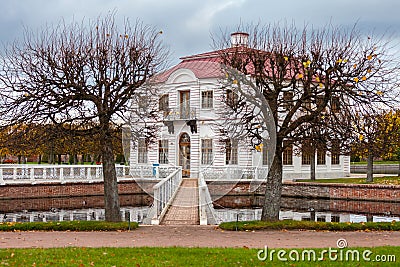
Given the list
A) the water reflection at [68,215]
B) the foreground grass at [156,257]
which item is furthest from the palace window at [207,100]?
the water reflection at [68,215]

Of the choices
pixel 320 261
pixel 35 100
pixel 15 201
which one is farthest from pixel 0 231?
pixel 15 201

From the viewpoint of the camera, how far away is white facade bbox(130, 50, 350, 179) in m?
13.6

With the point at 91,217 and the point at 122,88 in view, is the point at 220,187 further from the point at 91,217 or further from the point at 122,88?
the point at 91,217

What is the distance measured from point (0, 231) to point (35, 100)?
357cm

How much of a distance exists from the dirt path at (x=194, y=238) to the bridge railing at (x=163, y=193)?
5.10ft

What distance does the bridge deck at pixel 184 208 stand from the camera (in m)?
15.2

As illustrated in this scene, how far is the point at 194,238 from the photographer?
43.2ft

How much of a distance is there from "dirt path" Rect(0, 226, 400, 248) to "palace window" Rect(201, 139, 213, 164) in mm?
1800

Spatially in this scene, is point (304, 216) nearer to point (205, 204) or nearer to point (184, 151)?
point (205, 204)

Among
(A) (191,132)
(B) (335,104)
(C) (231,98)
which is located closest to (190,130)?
(A) (191,132)

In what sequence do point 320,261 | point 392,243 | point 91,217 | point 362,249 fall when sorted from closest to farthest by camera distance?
point 320,261 → point 362,249 → point 392,243 → point 91,217

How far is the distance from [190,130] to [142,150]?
2.65 m

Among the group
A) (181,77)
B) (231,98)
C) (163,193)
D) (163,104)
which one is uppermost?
(181,77)

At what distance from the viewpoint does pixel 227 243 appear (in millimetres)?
12258
